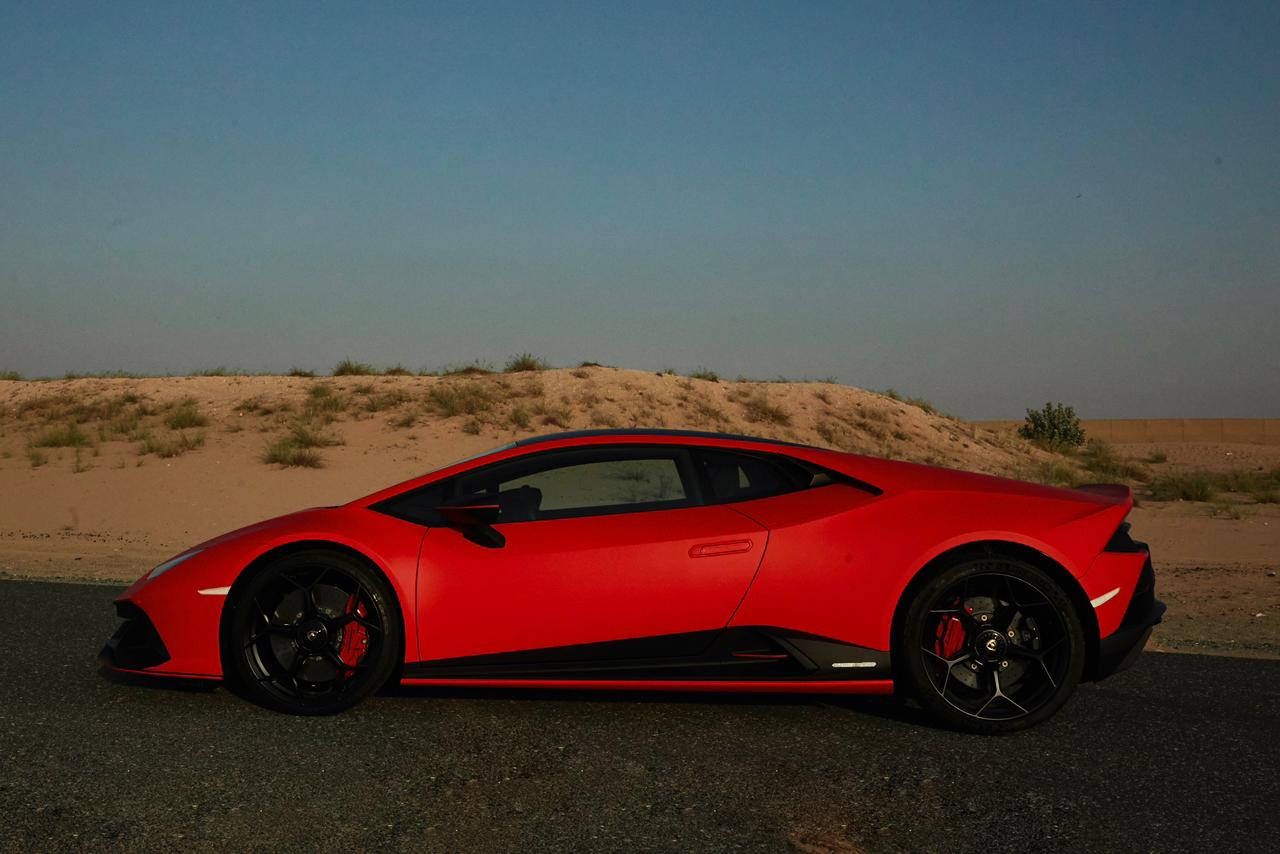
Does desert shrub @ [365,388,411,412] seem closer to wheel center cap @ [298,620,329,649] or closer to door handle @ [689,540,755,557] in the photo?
wheel center cap @ [298,620,329,649]

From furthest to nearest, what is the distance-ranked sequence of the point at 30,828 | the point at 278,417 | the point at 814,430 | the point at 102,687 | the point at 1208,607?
the point at 814,430 → the point at 278,417 → the point at 1208,607 → the point at 102,687 → the point at 30,828

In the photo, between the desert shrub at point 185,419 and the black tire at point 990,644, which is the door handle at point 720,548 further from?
the desert shrub at point 185,419

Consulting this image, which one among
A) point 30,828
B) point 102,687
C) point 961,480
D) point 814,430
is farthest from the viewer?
point 814,430

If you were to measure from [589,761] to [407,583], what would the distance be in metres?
1.15

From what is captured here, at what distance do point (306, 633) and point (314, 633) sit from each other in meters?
0.04

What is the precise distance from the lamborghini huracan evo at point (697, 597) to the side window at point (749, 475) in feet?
0.04

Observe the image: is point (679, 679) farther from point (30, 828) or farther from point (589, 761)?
point (30, 828)

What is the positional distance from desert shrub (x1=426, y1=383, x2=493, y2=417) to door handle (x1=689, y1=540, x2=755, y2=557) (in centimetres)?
2529

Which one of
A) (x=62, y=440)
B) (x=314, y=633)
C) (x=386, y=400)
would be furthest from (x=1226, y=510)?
(x=62, y=440)

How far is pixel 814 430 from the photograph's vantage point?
1296 inches

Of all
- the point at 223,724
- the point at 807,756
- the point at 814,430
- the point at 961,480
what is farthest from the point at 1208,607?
the point at 814,430

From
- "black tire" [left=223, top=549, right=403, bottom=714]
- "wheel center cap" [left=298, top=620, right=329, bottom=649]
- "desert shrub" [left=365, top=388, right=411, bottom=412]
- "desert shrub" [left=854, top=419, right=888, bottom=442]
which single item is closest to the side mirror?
"black tire" [left=223, top=549, right=403, bottom=714]

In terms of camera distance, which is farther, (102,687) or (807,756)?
(102,687)

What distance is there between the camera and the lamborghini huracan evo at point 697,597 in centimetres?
505
